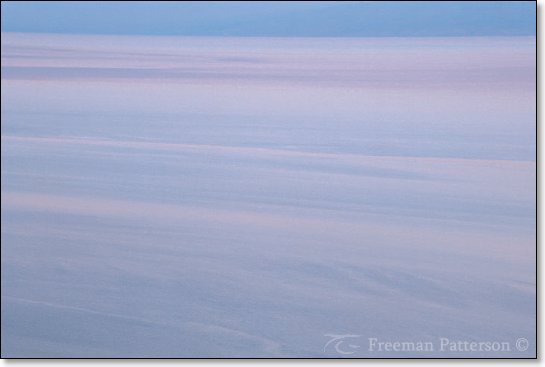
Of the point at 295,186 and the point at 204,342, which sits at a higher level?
the point at 295,186

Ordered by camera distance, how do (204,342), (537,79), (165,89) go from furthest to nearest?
(165,89)
(537,79)
(204,342)

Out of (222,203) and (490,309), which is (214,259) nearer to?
(222,203)

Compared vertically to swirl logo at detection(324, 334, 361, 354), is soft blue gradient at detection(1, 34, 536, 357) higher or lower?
higher

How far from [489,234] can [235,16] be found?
1101 millimetres

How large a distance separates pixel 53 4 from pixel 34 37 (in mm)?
135

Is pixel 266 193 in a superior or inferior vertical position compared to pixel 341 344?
superior

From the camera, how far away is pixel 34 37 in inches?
93.7

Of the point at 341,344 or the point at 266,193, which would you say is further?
the point at 266,193

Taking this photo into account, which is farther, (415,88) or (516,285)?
(415,88)

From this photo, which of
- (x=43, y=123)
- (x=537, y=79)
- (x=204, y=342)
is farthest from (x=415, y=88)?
(x=43, y=123)

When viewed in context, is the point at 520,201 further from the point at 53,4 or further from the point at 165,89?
the point at 53,4

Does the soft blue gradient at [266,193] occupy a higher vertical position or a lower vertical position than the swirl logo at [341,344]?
higher

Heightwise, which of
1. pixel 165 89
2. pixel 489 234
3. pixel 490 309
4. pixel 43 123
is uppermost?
pixel 165 89

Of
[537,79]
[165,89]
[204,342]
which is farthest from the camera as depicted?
[165,89]
